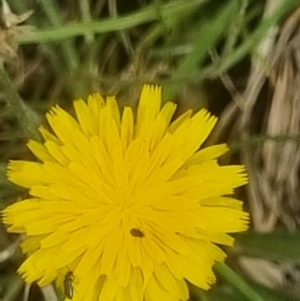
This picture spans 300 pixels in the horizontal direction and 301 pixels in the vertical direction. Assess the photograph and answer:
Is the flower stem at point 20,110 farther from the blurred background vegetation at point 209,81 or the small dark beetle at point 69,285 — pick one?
the small dark beetle at point 69,285

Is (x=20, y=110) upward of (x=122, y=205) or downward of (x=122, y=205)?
upward

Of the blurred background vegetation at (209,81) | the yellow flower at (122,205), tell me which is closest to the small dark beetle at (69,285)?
the yellow flower at (122,205)

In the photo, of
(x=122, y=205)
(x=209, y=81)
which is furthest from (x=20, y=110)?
(x=209, y=81)

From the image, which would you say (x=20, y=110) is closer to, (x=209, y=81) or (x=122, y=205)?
(x=122, y=205)

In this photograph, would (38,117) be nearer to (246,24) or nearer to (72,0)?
(72,0)

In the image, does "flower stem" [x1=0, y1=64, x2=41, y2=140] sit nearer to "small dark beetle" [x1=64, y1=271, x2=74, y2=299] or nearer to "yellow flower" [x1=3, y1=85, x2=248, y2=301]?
"yellow flower" [x1=3, y1=85, x2=248, y2=301]

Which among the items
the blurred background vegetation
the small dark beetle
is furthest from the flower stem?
the small dark beetle
